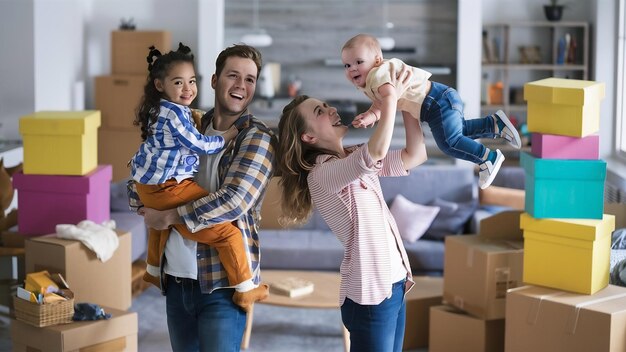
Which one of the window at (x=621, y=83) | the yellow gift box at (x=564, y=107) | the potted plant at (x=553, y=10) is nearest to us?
the yellow gift box at (x=564, y=107)

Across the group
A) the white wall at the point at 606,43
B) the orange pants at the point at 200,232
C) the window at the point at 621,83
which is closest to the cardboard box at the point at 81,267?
the orange pants at the point at 200,232

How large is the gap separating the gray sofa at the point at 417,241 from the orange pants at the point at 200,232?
3.22 metres

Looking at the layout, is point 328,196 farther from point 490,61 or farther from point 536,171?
point 490,61

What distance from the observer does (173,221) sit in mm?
2814

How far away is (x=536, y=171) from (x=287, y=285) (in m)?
1.81

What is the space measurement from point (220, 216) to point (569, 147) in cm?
206

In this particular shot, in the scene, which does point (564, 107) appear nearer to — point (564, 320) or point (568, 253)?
point (568, 253)

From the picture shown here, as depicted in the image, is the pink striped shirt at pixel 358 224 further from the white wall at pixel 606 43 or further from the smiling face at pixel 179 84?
the white wall at pixel 606 43

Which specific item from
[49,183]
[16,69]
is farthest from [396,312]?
[16,69]

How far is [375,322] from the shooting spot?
2.74 m

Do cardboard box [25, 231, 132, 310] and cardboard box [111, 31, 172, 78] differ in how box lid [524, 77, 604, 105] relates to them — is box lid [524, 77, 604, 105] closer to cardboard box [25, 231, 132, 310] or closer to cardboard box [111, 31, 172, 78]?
cardboard box [25, 231, 132, 310]

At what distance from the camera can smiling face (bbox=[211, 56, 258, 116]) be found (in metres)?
2.81

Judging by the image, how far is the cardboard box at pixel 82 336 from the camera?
4.09 meters

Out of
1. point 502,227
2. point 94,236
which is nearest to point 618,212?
point 502,227
